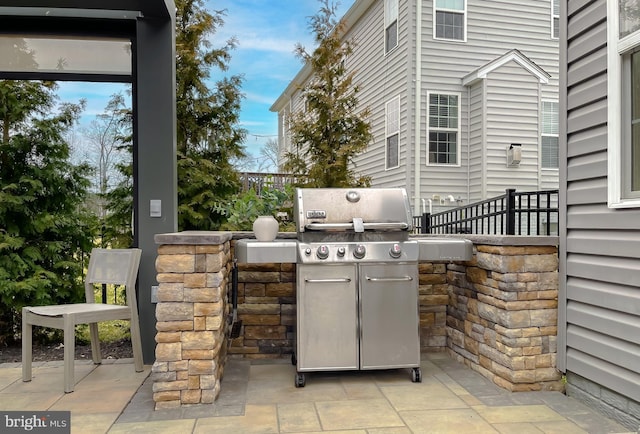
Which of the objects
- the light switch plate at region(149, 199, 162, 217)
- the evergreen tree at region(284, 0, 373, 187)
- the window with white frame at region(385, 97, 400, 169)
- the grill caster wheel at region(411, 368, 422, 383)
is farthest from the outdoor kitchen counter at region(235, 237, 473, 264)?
the window with white frame at region(385, 97, 400, 169)

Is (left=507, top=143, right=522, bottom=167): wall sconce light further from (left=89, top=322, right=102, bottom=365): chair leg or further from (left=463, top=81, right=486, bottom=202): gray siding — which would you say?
(left=89, top=322, right=102, bottom=365): chair leg

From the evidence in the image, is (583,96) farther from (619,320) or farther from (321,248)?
(321,248)

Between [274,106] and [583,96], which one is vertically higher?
[274,106]

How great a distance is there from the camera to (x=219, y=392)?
112 inches

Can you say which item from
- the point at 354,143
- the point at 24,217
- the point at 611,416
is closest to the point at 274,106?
the point at 354,143

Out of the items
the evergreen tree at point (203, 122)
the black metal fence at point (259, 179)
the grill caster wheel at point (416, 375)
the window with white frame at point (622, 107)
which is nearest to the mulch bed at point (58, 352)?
the evergreen tree at point (203, 122)

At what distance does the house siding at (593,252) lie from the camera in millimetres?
2322

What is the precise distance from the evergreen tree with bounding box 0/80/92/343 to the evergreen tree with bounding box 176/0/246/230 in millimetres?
994

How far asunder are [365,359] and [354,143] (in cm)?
318

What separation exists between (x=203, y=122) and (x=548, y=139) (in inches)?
232

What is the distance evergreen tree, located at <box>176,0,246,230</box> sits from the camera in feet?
15.6

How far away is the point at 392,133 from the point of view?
8086mm

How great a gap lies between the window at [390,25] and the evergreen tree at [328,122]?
7.63 feet

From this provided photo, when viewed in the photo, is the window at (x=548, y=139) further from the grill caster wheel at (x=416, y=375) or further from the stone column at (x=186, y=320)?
the stone column at (x=186, y=320)
